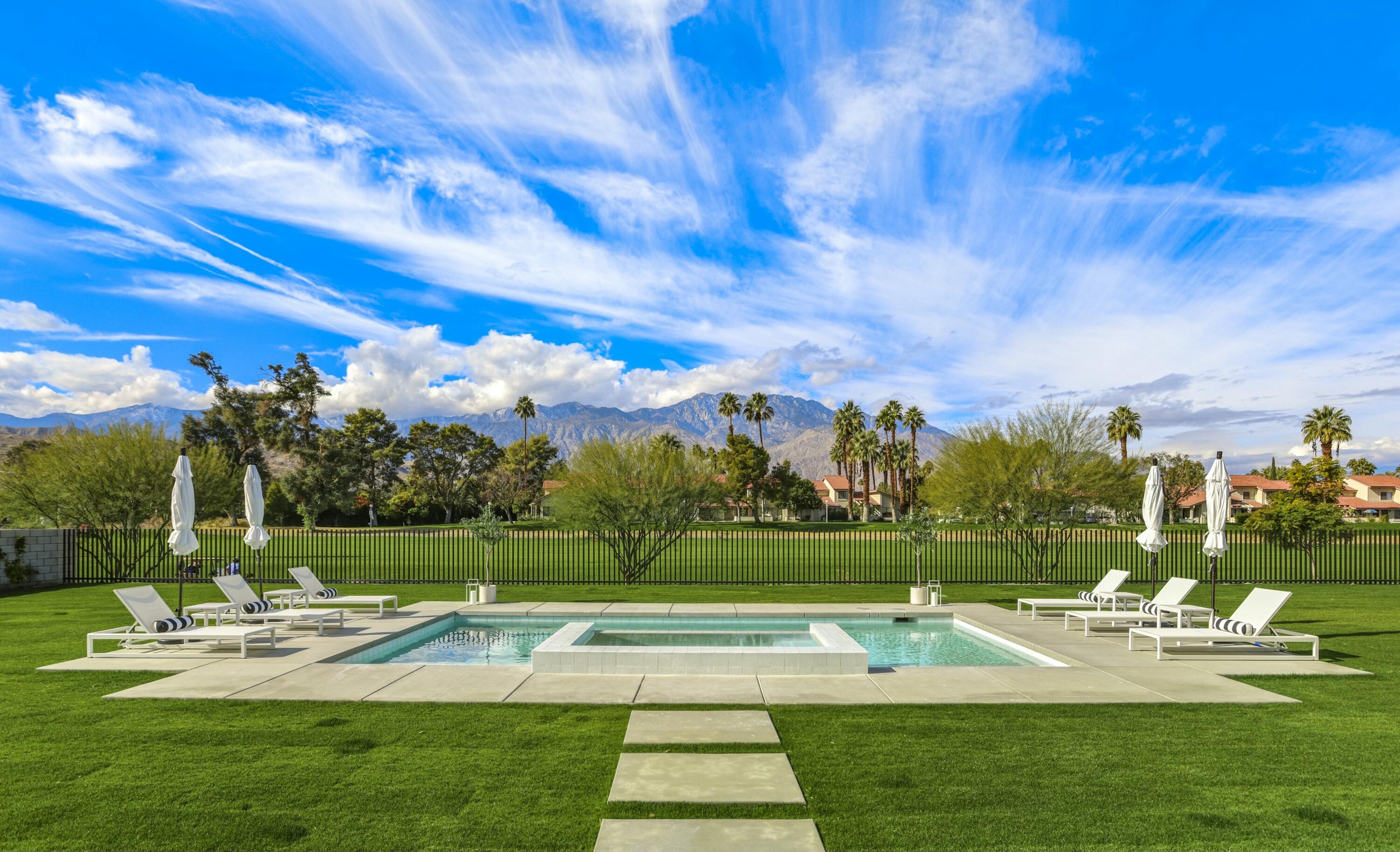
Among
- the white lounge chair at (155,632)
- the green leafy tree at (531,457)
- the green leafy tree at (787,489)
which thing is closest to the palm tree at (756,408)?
the green leafy tree at (787,489)

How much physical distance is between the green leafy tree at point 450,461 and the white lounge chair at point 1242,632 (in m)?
64.9

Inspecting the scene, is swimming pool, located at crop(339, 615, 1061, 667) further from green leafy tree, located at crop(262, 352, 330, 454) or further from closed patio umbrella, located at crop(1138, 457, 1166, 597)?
green leafy tree, located at crop(262, 352, 330, 454)

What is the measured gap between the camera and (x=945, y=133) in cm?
1636

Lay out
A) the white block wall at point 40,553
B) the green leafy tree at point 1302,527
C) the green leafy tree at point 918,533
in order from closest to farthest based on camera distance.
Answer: the green leafy tree at point 918,533, the white block wall at point 40,553, the green leafy tree at point 1302,527

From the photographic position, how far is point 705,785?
533cm

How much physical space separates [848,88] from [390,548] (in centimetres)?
2767

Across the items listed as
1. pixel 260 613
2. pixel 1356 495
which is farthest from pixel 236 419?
pixel 1356 495

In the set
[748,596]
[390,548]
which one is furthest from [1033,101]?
[390,548]

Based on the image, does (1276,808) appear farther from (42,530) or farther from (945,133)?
(42,530)

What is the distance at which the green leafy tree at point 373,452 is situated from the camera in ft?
208

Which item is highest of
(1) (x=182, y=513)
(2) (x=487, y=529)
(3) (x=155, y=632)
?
(1) (x=182, y=513)

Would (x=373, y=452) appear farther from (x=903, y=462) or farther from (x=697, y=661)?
(x=697, y=661)

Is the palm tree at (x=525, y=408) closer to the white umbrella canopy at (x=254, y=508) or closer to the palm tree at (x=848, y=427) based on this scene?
the palm tree at (x=848, y=427)

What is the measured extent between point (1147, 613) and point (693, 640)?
754 centimetres
